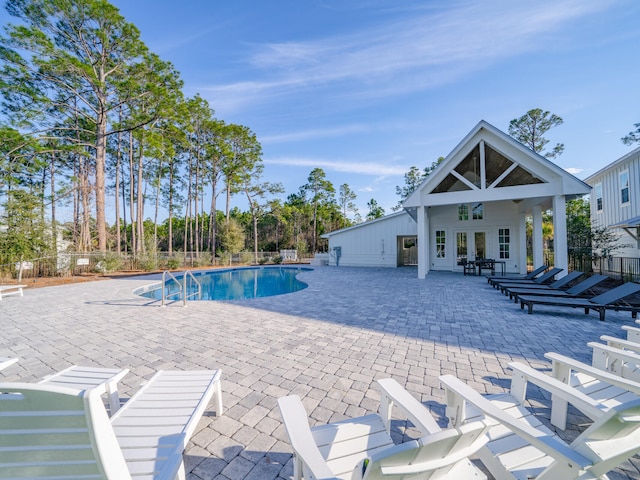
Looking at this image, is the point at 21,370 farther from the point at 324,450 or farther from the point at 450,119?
the point at 450,119

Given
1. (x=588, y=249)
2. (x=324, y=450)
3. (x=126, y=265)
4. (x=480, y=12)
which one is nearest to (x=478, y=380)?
(x=324, y=450)

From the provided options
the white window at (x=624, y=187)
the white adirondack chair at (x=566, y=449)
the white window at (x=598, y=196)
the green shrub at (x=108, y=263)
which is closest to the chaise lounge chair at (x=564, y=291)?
the white adirondack chair at (x=566, y=449)

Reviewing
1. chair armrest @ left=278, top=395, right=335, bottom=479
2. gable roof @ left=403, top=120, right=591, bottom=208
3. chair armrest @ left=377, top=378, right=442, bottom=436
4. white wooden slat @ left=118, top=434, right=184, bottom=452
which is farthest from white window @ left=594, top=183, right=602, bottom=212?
white wooden slat @ left=118, top=434, right=184, bottom=452

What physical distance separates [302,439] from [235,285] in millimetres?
13553

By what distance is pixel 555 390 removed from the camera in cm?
188

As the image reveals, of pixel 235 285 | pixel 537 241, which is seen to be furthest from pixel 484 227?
pixel 235 285

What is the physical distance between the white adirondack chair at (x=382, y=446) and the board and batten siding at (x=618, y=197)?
14.1 meters

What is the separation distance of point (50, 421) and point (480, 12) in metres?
11.4

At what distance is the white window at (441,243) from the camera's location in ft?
48.0

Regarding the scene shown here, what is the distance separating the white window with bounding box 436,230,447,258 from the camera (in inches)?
576

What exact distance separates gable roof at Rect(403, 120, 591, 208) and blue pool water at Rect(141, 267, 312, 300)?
7014mm

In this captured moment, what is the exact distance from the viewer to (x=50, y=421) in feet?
3.40

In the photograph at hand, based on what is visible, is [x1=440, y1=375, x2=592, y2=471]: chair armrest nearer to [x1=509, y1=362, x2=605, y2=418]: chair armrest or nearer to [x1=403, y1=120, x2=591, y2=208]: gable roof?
[x1=509, y1=362, x2=605, y2=418]: chair armrest

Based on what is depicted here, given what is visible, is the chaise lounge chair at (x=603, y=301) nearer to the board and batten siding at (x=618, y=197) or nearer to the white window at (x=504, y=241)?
the board and batten siding at (x=618, y=197)
